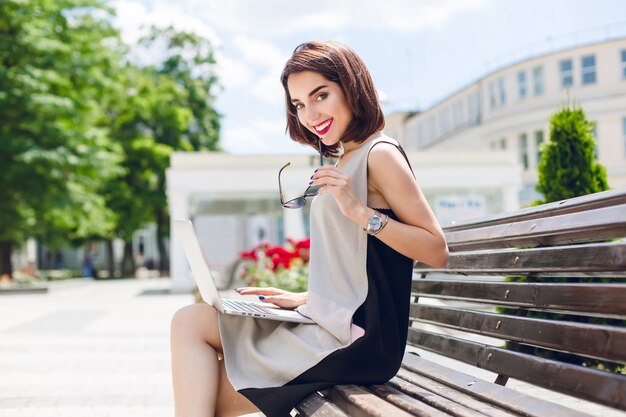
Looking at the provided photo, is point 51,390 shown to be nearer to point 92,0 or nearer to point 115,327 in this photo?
point 115,327

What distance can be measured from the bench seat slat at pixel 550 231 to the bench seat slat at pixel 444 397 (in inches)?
21.2

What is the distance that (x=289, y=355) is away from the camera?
2.47 m

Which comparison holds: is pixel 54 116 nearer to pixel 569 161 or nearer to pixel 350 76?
pixel 569 161

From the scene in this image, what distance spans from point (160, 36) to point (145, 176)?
949 centimetres

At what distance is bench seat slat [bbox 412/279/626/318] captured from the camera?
6.28ft

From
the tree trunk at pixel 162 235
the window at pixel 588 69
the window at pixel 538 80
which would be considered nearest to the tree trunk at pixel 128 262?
the tree trunk at pixel 162 235

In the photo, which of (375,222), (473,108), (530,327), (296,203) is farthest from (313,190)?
(473,108)

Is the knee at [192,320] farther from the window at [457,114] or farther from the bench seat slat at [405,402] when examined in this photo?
the window at [457,114]

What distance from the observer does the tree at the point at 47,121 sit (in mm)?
24594

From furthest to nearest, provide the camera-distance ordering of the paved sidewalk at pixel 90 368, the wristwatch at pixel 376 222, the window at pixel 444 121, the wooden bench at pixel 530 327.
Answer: the window at pixel 444 121
the paved sidewalk at pixel 90 368
the wristwatch at pixel 376 222
the wooden bench at pixel 530 327

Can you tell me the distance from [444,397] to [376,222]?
1.88ft

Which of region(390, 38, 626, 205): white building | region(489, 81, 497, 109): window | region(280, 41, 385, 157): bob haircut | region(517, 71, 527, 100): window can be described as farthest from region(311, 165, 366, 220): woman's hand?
region(489, 81, 497, 109): window

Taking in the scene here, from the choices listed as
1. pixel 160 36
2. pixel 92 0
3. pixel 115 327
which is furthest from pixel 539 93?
pixel 115 327

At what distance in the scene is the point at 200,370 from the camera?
97.3 inches
